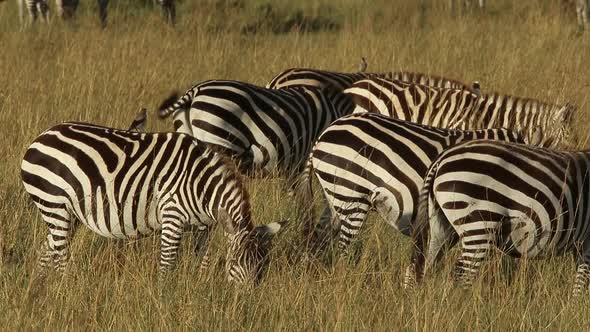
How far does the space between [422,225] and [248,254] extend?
88 centimetres

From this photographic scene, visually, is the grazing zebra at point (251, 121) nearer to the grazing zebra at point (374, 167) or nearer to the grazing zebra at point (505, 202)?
the grazing zebra at point (374, 167)

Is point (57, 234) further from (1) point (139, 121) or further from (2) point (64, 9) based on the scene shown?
(2) point (64, 9)

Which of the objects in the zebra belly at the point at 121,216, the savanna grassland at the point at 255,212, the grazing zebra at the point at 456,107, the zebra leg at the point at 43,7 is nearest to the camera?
the savanna grassland at the point at 255,212

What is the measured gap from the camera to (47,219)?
5512mm

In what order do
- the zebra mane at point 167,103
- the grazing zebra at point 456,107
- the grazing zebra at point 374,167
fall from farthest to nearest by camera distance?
the grazing zebra at point 456,107 < the zebra mane at point 167,103 < the grazing zebra at point 374,167

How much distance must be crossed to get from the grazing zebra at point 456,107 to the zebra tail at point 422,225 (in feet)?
8.03

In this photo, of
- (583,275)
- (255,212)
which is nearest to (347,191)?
(255,212)

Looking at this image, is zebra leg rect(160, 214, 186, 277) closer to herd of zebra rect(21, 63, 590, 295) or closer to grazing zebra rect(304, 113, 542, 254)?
herd of zebra rect(21, 63, 590, 295)

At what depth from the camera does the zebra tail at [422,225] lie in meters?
5.13

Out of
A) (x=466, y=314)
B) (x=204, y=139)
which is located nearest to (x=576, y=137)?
(x=204, y=139)

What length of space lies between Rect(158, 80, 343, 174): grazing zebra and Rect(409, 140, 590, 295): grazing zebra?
2.31 metres

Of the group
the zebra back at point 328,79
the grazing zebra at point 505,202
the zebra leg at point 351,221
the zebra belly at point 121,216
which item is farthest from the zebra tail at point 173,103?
the grazing zebra at point 505,202

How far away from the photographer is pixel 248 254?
4980mm

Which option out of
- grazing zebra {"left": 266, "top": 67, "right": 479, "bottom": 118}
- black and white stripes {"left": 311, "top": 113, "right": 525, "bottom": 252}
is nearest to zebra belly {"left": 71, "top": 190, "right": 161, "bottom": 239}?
black and white stripes {"left": 311, "top": 113, "right": 525, "bottom": 252}
